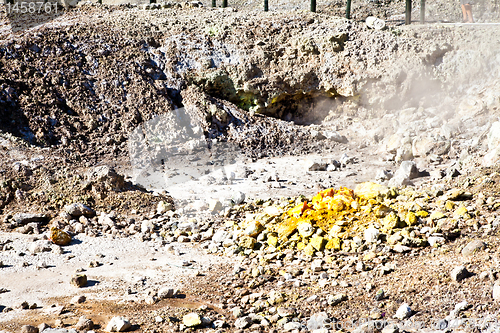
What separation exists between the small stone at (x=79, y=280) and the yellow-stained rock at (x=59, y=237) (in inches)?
48.0

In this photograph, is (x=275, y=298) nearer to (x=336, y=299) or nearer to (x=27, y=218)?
(x=336, y=299)

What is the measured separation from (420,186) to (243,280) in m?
3.65

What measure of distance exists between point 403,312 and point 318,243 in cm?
178

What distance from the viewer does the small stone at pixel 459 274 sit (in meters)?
4.49

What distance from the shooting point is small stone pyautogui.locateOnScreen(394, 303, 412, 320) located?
4199mm

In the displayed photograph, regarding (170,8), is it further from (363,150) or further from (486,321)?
(486,321)

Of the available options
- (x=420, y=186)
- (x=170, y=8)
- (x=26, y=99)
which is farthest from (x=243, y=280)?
(x=170, y=8)

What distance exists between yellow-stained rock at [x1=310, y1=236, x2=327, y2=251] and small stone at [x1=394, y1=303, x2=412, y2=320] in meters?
1.68

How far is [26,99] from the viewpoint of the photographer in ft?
33.4

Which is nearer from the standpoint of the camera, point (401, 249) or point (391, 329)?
point (391, 329)

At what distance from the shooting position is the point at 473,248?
493 centimetres

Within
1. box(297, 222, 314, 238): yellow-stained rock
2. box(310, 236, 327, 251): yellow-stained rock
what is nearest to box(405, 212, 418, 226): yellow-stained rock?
box(310, 236, 327, 251): yellow-stained rock

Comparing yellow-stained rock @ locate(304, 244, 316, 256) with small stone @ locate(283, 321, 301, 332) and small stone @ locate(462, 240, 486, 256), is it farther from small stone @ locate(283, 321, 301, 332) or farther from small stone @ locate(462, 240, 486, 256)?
small stone @ locate(462, 240, 486, 256)

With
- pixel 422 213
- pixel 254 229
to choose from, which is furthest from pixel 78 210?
pixel 422 213
